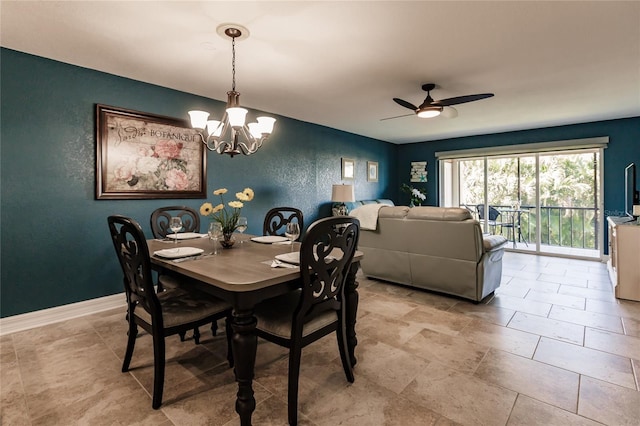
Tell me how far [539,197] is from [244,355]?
6372 mm

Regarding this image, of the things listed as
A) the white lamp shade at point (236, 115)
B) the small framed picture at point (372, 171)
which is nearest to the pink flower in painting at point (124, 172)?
the white lamp shade at point (236, 115)

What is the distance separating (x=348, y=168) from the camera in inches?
247

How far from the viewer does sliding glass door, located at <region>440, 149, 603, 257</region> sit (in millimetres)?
5621

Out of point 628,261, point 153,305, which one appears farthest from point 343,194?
point 153,305

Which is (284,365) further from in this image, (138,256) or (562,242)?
(562,242)

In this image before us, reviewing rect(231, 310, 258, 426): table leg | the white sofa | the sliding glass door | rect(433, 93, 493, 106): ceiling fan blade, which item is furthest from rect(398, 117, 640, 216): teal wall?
rect(231, 310, 258, 426): table leg

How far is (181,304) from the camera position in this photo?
192 cm

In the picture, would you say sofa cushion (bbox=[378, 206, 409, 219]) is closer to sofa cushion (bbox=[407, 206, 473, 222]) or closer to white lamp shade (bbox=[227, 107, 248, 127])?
sofa cushion (bbox=[407, 206, 473, 222])

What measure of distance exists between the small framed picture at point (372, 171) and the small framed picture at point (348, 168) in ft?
1.85

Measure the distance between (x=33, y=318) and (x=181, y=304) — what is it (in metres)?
1.92

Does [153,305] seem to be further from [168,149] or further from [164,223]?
[168,149]

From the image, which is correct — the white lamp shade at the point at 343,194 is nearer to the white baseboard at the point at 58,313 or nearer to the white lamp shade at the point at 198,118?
the white lamp shade at the point at 198,118

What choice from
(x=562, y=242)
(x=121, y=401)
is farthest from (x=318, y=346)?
(x=562, y=242)

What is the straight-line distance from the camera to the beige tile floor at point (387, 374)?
1.65 m
